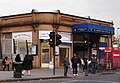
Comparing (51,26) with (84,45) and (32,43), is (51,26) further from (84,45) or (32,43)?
(84,45)

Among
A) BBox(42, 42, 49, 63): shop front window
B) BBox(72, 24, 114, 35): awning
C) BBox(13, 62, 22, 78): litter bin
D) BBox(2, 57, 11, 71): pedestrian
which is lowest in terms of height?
BBox(13, 62, 22, 78): litter bin

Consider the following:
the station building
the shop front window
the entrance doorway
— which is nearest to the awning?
the station building

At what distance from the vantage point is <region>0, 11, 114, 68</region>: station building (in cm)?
3872

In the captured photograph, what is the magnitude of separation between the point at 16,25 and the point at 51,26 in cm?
482

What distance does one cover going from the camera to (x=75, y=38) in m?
43.8

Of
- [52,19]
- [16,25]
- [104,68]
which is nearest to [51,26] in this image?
[52,19]

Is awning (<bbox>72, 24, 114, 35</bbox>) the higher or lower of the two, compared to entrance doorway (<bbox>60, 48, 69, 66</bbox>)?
higher

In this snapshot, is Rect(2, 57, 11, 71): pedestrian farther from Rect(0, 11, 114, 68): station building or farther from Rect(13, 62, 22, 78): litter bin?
Rect(13, 62, 22, 78): litter bin

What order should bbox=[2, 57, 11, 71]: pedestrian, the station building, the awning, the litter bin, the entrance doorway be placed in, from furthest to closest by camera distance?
the entrance doorway < the awning < the station building < bbox=[2, 57, 11, 71]: pedestrian < the litter bin

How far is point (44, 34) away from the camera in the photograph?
128ft

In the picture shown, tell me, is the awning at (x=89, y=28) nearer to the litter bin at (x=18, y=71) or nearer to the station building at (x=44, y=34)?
the station building at (x=44, y=34)

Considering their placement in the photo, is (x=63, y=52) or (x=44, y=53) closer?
(x=44, y=53)

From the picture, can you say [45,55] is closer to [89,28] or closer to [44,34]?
[44,34]

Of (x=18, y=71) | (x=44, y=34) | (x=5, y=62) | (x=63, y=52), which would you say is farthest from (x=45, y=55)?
(x=18, y=71)
